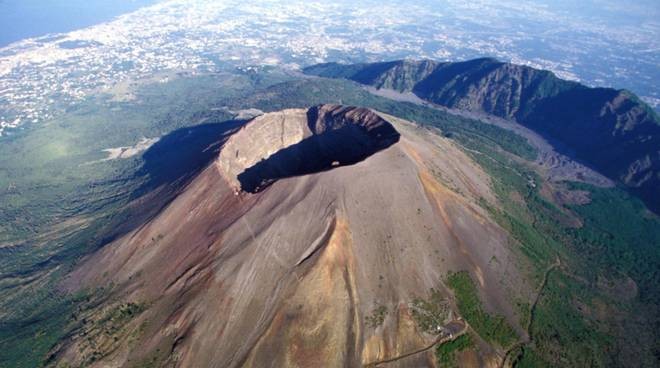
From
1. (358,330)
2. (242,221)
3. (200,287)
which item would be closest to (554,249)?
(358,330)

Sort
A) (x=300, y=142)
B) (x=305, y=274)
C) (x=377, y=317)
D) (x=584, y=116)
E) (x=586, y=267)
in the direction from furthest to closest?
(x=584, y=116) → (x=300, y=142) → (x=586, y=267) → (x=305, y=274) → (x=377, y=317)

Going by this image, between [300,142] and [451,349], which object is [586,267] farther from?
[300,142]

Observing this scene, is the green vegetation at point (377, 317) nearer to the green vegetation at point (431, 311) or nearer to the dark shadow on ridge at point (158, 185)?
the green vegetation at point (431, 311)

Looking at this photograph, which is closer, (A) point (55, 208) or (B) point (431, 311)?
(B) point (431, 311)

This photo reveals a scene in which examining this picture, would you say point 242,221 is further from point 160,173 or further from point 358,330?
point 160,173

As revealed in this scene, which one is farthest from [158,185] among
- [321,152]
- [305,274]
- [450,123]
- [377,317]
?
[450,123]

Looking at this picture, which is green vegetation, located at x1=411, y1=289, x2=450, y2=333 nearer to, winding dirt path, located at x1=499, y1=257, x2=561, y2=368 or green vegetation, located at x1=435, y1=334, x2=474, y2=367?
green vegetation, located at x1=435, y1=334, x2=474, y2=367

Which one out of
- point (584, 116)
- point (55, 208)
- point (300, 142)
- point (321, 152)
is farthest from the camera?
point (584, 116)

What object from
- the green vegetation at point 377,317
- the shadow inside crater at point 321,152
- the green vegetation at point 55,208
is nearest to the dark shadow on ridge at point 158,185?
the green vegetation at point 55,208
